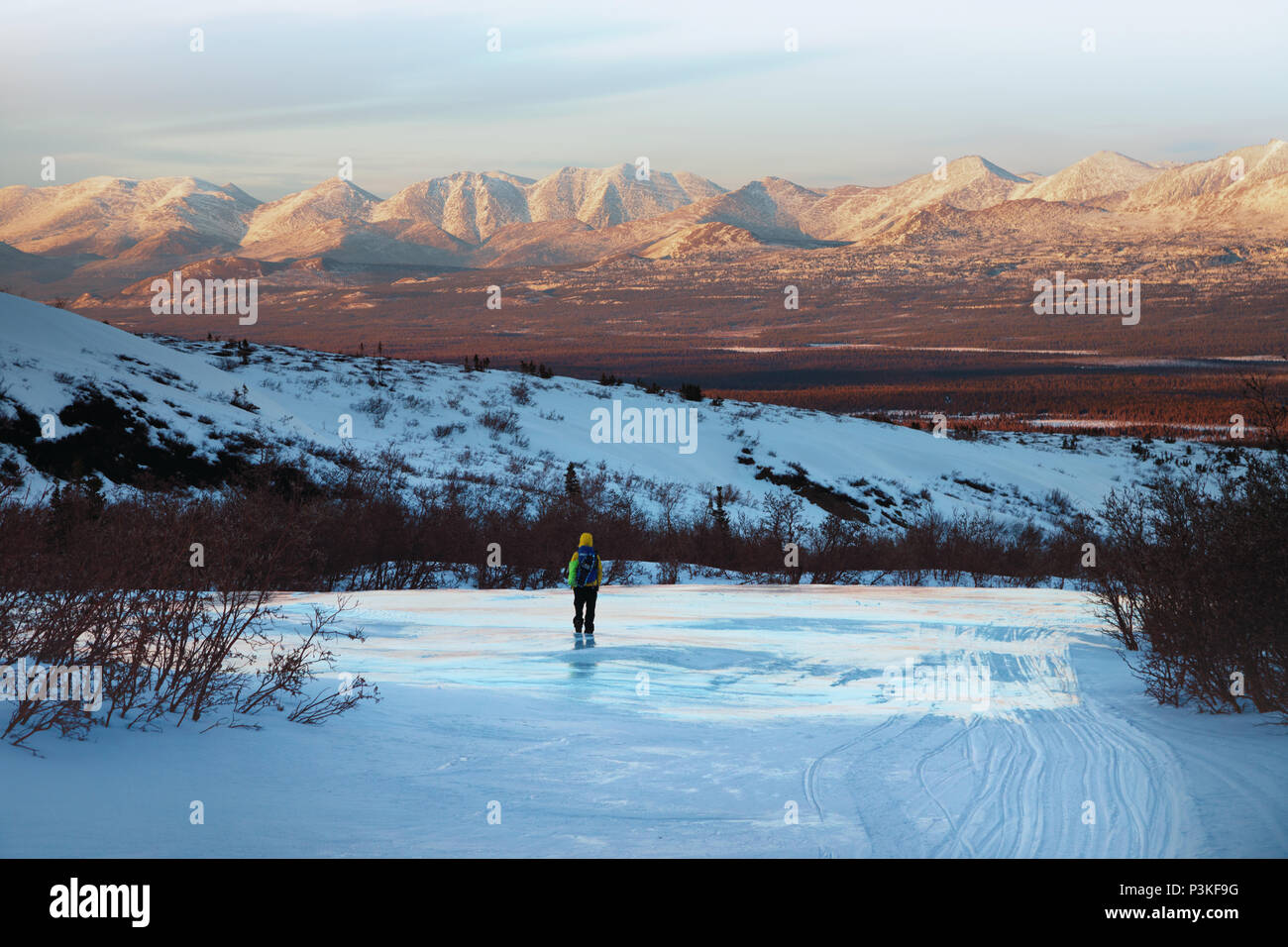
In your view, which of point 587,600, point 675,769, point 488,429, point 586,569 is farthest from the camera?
point 488,429

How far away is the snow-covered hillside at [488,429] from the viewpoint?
28.0 meters

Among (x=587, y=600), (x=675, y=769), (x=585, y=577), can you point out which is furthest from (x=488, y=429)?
(x=675, y=769)

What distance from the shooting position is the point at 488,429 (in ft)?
133

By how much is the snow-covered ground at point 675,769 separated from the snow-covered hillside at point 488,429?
53.7 ft

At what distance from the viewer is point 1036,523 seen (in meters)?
40.9

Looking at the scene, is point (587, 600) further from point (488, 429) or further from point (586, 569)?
point (488, 429)

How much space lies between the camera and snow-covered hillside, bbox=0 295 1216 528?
28.0 m

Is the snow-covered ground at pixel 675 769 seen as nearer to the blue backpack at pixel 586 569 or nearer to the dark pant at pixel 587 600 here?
the dark pant at pixel 587 600

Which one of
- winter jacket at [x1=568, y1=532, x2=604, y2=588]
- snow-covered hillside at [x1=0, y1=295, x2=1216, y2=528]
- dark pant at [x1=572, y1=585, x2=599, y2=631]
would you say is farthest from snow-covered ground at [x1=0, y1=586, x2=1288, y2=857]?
snow-covered hillside at [x1=0, y1=295, x2=1216, y2=528]

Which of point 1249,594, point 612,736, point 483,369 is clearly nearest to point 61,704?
point 612,736

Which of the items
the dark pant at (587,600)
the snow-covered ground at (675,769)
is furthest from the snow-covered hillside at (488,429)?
the snow-covered ground at (675,769)

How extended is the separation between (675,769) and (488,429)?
3384cm

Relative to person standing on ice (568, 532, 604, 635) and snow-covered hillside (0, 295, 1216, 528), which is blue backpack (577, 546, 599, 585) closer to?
person standing on ice (568, 532, 604, 635)
